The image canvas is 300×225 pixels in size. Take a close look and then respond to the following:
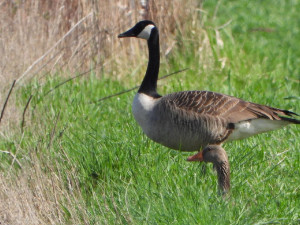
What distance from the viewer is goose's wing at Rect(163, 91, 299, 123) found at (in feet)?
20.0

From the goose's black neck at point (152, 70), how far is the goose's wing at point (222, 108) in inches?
12.8

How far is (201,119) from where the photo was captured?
609 centimetres

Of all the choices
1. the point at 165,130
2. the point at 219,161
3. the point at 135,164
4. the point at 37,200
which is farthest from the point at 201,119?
the point at 37,200

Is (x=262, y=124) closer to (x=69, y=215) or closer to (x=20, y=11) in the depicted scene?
(x=69, y=215)

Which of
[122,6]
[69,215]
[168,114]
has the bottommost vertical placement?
[69,215]

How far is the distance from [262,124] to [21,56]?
320 cm

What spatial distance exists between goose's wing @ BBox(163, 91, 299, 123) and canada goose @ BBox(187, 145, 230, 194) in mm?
990

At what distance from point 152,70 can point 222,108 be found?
0.90m

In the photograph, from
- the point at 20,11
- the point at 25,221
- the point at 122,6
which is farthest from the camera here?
the point at 122,6

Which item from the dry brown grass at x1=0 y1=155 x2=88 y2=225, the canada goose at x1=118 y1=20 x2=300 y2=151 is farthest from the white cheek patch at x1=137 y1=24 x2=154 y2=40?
the dry brown grass at x1=0 y1=155 x2=88 y2=225

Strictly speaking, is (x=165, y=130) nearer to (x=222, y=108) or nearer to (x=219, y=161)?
(x=222, y=108)

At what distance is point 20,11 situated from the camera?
843 centimetres

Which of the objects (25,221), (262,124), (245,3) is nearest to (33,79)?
(262,124)

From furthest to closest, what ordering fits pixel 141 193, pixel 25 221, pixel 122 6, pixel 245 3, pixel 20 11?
pixel 245 3, pixel 122 6, pixel 20 11, pixel 141 193, pixel 25 221
